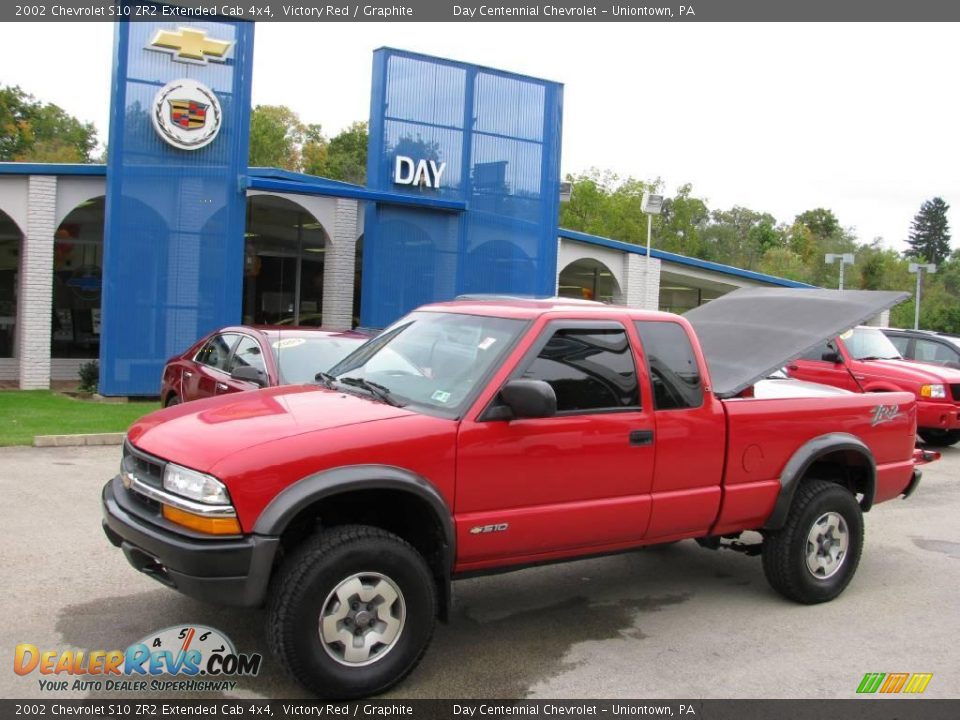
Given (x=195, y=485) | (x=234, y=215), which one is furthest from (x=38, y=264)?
(x=195, y=485)

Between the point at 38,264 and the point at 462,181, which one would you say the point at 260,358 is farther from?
the point at 462,181

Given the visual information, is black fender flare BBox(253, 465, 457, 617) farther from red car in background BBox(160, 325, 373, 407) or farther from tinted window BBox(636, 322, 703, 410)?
red car in background BBox(160, 325, 373, 407)

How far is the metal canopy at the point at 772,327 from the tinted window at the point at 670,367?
0.32m

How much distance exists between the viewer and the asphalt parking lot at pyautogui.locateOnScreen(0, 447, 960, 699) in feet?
14.5

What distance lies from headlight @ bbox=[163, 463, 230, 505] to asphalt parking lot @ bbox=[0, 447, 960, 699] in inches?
38.4

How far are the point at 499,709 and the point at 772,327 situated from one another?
3527mm

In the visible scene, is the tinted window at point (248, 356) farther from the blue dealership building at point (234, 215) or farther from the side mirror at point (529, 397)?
the blue dealership building at point (234, 215)

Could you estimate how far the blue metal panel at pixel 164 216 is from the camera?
1441cm

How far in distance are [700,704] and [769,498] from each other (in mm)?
1659

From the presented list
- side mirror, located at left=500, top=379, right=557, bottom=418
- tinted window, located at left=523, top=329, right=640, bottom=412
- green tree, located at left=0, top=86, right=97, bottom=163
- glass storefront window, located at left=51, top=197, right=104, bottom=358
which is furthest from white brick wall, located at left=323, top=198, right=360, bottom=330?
green tree, located at left=0, top=86, right=97, bottom=163

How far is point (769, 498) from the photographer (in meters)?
5.48

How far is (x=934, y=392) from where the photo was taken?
1216 cm

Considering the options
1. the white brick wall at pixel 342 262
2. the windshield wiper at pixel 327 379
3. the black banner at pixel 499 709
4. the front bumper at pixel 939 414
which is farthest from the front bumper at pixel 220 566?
the white brick wall at pixel 342 262

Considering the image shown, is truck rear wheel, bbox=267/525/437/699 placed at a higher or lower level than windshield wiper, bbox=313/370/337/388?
lower
